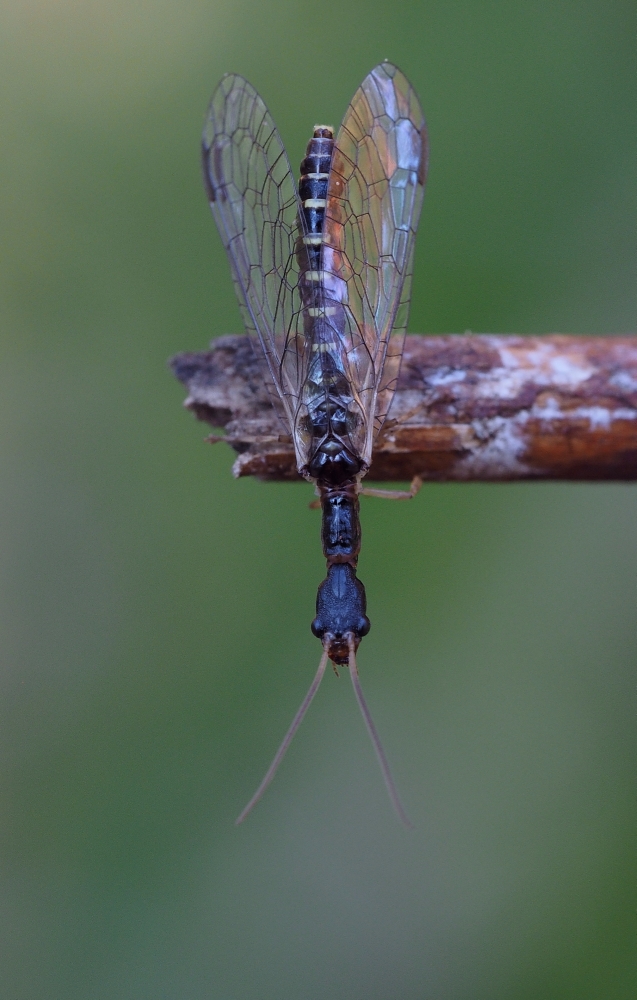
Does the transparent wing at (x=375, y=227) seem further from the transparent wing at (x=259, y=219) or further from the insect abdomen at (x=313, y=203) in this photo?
the transparent wing at (x=259, y=219)

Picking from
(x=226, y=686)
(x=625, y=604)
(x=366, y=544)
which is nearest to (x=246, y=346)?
(x=366, y=544)

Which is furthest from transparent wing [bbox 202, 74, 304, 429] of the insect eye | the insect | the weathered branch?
the insect eye

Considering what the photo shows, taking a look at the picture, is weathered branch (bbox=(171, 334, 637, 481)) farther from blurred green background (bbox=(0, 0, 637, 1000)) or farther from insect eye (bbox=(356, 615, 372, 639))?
blurred green background (bbox=(0, 0, 637, 1000))

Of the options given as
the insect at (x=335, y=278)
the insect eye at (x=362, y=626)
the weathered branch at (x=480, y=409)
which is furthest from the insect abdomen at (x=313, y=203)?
the insect eye at (x=362, y=626)

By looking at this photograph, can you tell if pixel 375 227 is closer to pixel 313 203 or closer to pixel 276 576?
pixel 313 203

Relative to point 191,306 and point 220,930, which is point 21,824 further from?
point 191,306

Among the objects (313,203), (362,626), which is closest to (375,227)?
(313,203)

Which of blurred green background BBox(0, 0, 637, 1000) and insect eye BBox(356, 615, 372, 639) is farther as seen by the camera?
blurred green background BBox(0, 0, 637, 1000)

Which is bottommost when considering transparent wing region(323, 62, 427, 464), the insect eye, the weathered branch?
the insect eye
